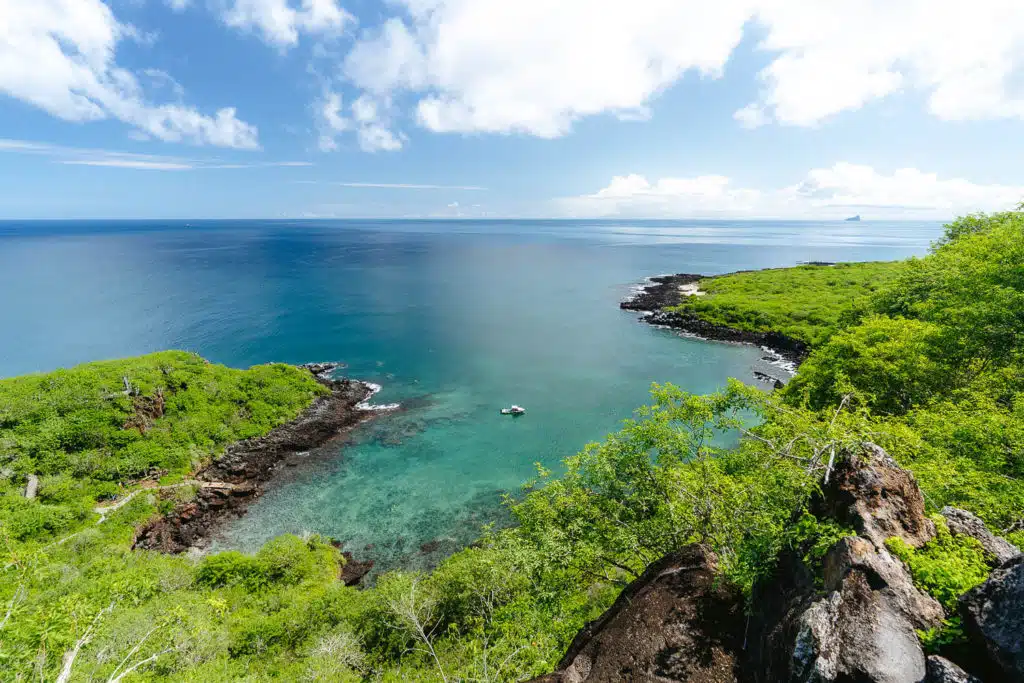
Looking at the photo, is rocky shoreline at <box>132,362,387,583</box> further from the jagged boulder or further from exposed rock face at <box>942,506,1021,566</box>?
exposed rock face at <box>942,506,1021,566</box>

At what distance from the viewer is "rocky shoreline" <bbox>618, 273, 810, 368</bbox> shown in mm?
69250

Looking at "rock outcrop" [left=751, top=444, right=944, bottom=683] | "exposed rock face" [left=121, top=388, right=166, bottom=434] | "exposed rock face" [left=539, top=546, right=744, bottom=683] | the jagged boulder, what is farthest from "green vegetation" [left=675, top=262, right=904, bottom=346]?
"exposed rock face" [left=121, top=388, right=166, bottom=434]

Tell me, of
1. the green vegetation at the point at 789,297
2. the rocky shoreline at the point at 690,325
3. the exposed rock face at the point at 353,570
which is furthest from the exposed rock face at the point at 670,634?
the rocky shoreline at the point at 690,325

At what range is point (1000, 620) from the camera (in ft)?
22.9

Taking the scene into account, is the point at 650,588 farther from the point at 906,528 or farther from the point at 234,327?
the point at 234,327

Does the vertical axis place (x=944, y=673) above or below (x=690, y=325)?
above

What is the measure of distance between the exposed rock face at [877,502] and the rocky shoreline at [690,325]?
202ft

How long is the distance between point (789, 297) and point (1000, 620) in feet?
330

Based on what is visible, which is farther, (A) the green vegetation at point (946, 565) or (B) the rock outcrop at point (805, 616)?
(A) the green vegetation at point (946, 565)

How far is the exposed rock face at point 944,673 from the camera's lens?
6.81 meters

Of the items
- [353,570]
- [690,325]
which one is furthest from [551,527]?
[690,325]

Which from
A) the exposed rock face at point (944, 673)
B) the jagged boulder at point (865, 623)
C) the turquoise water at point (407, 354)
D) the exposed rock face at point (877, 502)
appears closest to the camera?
the exposed rock face at point (944, 673)

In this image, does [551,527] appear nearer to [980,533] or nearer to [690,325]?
[980,533]

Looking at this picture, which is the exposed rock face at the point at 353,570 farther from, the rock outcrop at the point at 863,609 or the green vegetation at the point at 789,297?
the green vegetation at the point at 789,297
